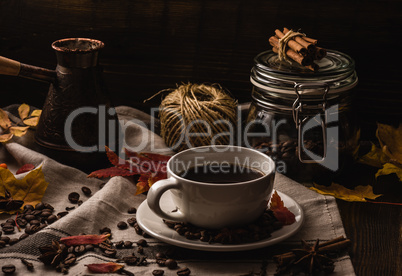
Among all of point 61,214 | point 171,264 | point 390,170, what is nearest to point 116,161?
point 61,214

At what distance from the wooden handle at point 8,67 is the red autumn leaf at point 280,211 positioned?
0.67 m

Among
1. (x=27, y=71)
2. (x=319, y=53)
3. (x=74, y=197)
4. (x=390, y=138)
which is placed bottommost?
(x=74, y=197)

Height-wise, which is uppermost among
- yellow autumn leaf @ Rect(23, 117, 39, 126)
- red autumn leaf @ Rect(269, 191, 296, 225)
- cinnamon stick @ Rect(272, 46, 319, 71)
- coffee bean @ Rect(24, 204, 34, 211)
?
cinnamon stick @ Rect(272, 46, 319, 71)

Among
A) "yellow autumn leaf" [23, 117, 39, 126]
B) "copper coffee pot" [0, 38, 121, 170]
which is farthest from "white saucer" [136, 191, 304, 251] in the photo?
"yellow autumn leaf" [23, 117, 39, 126]

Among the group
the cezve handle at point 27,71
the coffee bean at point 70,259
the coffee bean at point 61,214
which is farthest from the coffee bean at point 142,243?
the cezve handle at point 27,71

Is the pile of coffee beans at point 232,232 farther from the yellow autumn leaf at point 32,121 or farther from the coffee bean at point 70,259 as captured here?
the yellow autumn leaf at point 32,121

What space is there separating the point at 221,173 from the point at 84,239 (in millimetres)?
288

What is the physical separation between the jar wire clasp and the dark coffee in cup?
0.57ft

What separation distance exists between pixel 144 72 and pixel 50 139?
417mm

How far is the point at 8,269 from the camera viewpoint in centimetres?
84

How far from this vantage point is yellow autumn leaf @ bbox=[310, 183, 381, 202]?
1117 mm

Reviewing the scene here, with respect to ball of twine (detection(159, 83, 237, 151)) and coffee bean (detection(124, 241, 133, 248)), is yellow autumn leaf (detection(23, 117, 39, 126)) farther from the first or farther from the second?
coffee bean (detection(124, 241, 133, 248))

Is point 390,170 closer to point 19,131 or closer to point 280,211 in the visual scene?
point 280,211

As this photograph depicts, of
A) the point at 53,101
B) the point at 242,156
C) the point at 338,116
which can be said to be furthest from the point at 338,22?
the point at 53,101
